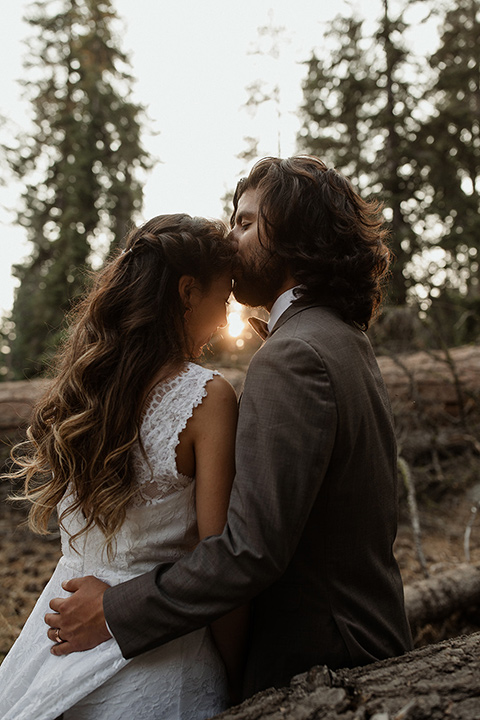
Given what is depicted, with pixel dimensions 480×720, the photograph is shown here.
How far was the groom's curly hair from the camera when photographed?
5.65 ft

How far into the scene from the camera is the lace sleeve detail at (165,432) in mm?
1502

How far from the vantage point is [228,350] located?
777 cm

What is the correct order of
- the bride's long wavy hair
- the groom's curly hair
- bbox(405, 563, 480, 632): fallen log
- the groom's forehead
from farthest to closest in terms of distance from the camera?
bbox(405, 563, 480, 632): fallen log → the groom's forehead → the groom's curly hair → the bride's long wavy hair

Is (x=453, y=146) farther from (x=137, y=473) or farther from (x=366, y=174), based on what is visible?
(x=137, y=473)

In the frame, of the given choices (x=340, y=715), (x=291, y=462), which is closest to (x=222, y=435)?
(x=291, y=462)

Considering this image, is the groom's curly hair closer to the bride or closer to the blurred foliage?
the bride

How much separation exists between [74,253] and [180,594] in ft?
47.5

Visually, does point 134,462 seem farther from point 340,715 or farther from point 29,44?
point 29,44

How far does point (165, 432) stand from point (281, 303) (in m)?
0.60

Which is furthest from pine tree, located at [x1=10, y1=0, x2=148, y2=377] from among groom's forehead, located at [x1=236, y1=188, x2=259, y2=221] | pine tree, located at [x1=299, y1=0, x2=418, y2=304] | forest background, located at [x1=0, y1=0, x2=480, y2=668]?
groom's forehead, located at [x1=236, y1=188, x2=259, y2=221]

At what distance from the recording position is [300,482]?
1.30m

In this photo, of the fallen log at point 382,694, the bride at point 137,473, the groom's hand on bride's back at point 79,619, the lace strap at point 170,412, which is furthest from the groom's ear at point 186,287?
the fallen log at point 382,694

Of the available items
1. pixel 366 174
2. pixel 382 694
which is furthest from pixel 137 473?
pixel 366 174

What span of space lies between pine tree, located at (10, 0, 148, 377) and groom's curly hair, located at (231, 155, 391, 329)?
1339 centimetres
